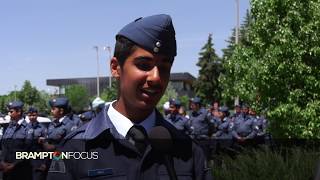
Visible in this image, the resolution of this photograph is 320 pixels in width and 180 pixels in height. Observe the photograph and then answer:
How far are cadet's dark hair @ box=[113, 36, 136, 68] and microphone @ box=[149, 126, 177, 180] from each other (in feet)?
0.82

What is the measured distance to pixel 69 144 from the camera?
1866 mm

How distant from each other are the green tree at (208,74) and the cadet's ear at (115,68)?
62.7 m

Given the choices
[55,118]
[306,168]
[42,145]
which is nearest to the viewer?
[306,168]

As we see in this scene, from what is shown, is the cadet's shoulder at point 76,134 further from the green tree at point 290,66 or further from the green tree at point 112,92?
the green tree at point 290,66

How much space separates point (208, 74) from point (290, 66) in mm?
55764

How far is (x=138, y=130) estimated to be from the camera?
1852mm

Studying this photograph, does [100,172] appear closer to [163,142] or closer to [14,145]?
[163,142]

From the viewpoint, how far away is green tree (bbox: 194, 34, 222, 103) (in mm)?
65375

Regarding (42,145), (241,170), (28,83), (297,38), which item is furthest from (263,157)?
(28,83)

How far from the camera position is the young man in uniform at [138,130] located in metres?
1.77

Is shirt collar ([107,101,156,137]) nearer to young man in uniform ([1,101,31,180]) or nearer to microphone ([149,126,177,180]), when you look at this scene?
microphone ([149,126,177,180])

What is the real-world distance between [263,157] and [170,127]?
13.8 ft

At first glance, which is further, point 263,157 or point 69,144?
point 263,157

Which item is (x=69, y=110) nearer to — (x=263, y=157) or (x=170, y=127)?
(x=263, y=157)
